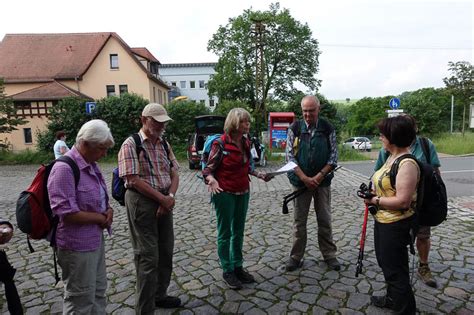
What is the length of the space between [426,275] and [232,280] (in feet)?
6.84

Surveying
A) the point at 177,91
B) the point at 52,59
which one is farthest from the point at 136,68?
the point at 177,91

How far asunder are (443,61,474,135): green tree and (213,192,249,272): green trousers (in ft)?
76.0

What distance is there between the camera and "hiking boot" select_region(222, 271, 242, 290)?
3762 mm

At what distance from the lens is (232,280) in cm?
379

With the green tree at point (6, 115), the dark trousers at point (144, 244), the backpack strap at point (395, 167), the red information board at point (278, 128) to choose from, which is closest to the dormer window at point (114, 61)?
the green tree at point (6, 115)

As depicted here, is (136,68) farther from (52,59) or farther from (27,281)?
(27,281)

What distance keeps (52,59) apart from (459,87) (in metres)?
38.5

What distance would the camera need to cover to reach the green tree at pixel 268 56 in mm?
38188

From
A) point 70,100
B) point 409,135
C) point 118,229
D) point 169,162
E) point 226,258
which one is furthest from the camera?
point 70,100

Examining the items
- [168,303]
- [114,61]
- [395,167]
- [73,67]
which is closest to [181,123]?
[168,303]

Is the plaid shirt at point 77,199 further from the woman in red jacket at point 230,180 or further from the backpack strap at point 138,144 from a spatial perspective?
the woman in red jacket at point 230,180

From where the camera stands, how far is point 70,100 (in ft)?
70.4

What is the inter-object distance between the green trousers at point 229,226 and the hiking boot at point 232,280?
5cm

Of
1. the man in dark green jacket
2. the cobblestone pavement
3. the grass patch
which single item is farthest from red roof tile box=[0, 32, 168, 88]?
the man in dark green jacket
